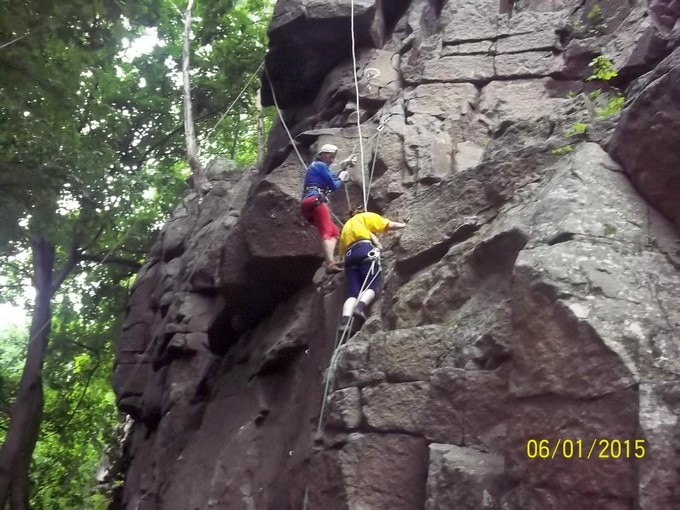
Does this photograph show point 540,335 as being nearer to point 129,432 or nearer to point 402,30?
point 402,30

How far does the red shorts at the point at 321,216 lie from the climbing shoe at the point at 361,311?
1577mm

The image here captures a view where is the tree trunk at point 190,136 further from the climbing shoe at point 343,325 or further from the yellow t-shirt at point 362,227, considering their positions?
the climbing shoe at point 343,325

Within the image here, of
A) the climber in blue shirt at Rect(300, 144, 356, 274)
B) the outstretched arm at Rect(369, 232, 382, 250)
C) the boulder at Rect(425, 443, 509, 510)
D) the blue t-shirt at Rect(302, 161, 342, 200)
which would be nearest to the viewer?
the boulder at Rect(425, 443, 509, 510)

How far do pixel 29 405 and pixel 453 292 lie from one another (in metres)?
11.8

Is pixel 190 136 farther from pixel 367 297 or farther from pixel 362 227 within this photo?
pixel 367 297

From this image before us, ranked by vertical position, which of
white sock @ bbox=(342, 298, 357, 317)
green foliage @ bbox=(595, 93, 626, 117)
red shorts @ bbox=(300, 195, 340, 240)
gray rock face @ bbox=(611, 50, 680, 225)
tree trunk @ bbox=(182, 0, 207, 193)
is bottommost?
white sock @ bbox=(342, 298, 357, 317)

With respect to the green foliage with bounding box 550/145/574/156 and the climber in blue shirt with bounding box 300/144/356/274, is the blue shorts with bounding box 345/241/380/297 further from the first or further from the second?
the green foliage with bounding box 550/145/574/156

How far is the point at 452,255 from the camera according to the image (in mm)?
5480

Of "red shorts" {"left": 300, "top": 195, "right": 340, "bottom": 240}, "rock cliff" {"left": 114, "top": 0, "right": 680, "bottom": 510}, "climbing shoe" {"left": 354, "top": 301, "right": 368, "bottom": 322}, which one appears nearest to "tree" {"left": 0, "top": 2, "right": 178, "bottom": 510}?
"rock cliff" {"left": 114, "top": 0, "right": 680, "bottom": 510}

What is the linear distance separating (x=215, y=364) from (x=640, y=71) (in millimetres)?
6790

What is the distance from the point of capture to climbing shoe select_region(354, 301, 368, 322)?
613 centimetres

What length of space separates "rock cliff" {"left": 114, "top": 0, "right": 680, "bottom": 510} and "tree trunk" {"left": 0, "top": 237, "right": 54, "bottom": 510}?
3.37 metres

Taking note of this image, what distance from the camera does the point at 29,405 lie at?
14422 millimetres

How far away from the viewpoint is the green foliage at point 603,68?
7.36 m
